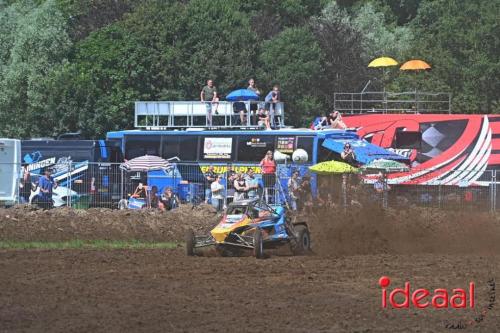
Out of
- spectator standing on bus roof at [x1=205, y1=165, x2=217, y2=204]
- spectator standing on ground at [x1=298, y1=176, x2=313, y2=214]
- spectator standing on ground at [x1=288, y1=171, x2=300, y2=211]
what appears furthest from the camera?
spectator standing on bus roof at [x1=205, y1=165, x2=217, y2=204]

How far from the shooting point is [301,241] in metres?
20.5

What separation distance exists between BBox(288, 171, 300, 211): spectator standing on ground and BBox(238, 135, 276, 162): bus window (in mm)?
4123

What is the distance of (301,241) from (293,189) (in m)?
6.18

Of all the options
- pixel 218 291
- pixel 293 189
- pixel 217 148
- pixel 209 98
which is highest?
pixel 209 98

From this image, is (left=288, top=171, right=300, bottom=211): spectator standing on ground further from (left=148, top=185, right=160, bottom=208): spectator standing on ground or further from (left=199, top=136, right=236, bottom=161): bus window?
(left=199, top=136, right=236, bottom=161): bus window

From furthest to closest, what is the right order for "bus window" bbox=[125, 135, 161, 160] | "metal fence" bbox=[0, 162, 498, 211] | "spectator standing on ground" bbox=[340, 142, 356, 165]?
"bus window" bbox=[125, 135, 161, 160]
"spectator standing on ground" bbox=[340, 142, 356, 165]
"metal fence" bbox=[0, 162, 498, 211]

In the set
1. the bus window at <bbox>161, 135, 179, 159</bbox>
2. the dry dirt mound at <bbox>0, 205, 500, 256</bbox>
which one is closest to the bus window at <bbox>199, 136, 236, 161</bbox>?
the bus window at <bbox>161, 135, 179, 159</bbox>

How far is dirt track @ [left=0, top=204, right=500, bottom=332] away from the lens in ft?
40.4

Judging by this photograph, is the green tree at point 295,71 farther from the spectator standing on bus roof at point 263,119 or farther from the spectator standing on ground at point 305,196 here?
the spectator standing on ground at point 305,196

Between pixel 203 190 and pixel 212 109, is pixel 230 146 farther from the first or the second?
pixel 203 190

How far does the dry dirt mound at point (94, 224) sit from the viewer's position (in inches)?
966

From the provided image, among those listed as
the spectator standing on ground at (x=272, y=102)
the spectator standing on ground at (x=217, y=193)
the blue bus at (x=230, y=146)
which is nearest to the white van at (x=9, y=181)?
the blue bus at (x=230, y=146)

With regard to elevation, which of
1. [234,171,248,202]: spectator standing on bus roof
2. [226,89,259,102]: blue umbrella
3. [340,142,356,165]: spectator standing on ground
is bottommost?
[234,171,248,202]: spectator standing on bus roof

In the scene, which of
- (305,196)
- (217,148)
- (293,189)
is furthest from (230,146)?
(305,196)
